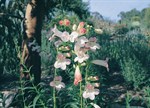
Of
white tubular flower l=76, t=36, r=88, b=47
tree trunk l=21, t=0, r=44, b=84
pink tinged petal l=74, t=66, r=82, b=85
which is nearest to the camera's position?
pink tinged petal l=74, t=66, r=82, b=85

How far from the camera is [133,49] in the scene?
11867mm

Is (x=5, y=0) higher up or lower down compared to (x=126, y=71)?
higher up

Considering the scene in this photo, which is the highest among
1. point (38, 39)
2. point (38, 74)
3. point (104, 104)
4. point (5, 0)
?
point (5, 0)

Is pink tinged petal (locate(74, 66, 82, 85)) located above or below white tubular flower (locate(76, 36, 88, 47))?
below

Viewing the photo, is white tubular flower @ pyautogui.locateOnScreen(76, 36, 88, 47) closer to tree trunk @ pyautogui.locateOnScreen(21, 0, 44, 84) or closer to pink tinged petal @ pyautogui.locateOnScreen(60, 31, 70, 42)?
pink tinged petal @ pyautogui.locateOnScreen(60, 31, 70, 42)

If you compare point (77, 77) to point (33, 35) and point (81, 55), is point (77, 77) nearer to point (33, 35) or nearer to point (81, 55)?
point (81, 55)

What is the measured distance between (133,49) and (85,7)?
646cm

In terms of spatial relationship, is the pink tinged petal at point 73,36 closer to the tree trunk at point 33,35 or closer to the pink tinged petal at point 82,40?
the pink tinged petal at point 82,40

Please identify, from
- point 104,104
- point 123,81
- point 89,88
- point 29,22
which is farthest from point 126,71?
point 89,88

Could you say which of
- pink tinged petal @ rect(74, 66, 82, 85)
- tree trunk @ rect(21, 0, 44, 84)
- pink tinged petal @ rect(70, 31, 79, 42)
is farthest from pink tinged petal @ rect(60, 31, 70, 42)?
tree trunk @ rect(21, 0, 44, 84)

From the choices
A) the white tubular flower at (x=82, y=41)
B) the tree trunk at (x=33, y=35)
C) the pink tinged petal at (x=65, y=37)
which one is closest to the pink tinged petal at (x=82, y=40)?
the white tubular flower at (x=82, y=41)

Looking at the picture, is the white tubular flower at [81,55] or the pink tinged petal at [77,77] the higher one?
the white tubular flower at [81,55]

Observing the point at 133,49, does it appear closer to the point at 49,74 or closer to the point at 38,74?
the point at 49,74

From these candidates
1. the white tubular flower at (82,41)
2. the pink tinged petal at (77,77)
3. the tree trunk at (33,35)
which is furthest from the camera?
the tree trunk at (33,35)
